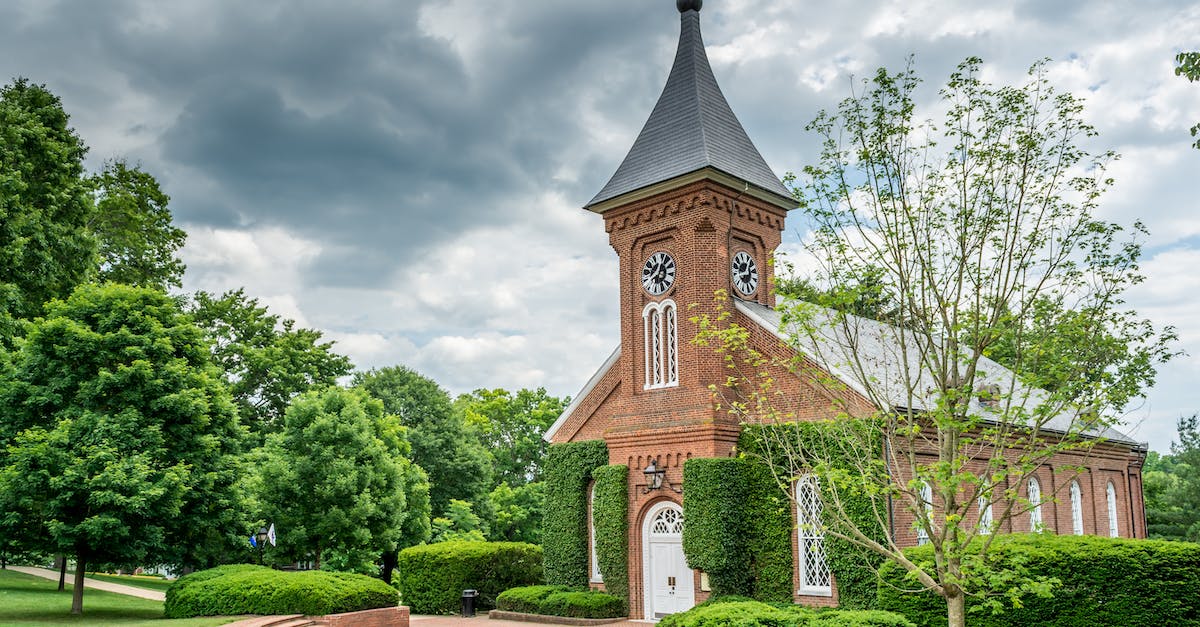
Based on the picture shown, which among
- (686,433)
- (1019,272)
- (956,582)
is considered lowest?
(956,582)

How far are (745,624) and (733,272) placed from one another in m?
11.4

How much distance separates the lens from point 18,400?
20.3 m

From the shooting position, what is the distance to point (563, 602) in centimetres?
2192

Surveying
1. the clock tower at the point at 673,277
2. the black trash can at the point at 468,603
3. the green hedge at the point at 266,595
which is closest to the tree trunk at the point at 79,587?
the green hedge at the point at 266,595

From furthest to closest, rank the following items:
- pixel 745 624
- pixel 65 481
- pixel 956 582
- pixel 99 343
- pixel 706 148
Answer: pixel 706 148 → pixel 99 343 → pixel 65 481 → pixel 745 624 → pixel 956 582

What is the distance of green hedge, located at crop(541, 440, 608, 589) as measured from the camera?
23547 mm

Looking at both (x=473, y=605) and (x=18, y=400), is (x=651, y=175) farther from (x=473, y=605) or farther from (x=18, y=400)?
(x=18, y=400)

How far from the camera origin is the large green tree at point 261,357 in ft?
129

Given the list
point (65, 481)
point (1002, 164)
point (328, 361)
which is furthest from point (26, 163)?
point (1002, 164)

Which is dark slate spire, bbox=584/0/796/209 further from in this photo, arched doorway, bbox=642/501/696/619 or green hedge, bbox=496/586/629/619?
green hedge, bbox=496/586/629/619

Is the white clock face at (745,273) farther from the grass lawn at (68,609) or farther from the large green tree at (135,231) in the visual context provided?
the large green tree at (135,231)

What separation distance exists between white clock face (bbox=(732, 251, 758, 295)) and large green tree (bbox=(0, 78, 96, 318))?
19760 millimetres

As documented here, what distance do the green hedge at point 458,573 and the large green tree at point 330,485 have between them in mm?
3134

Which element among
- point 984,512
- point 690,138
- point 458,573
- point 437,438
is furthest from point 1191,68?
Result: point 437,438
